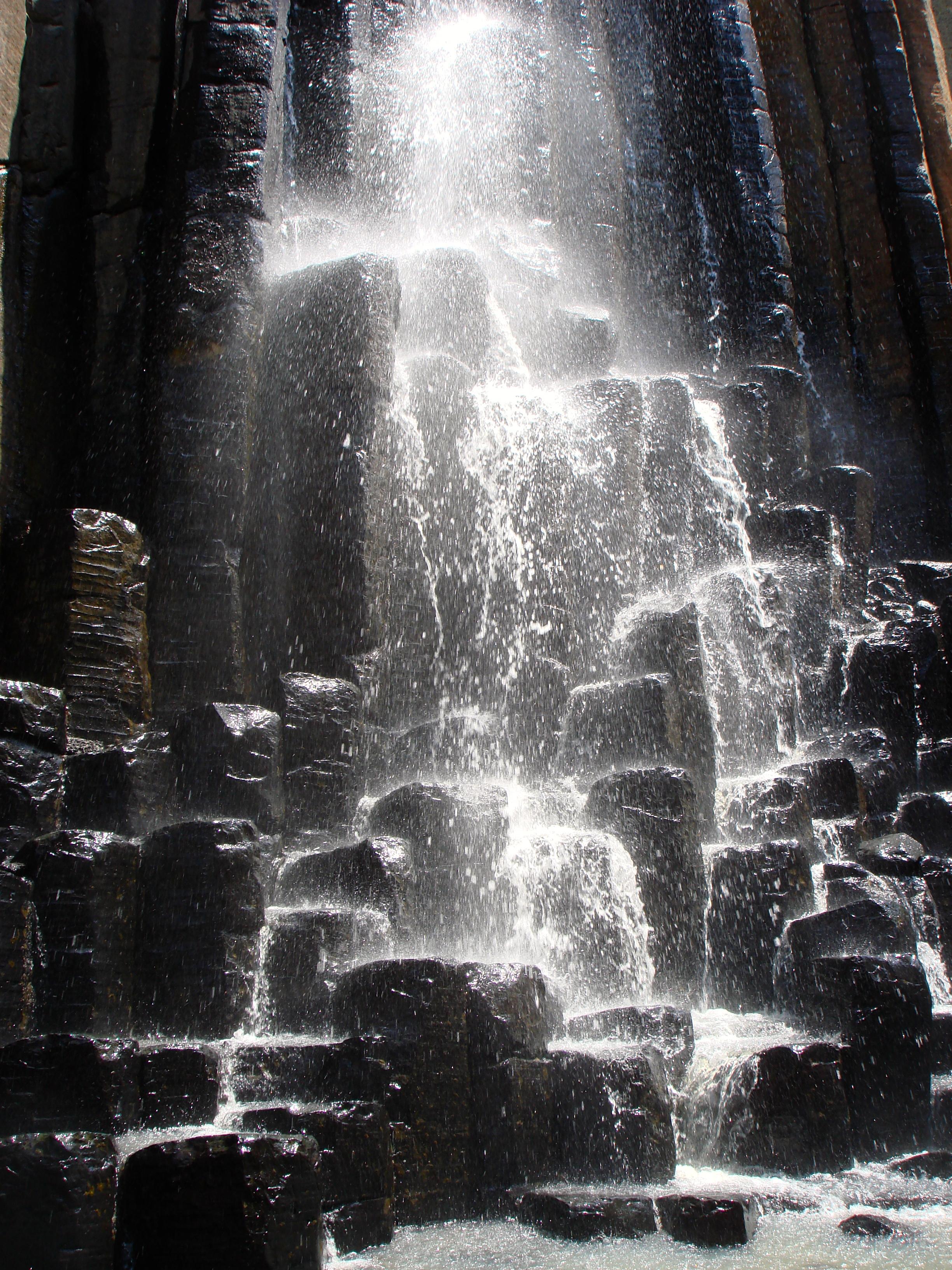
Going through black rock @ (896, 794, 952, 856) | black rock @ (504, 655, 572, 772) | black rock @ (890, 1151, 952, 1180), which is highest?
black rock @ (504, 655, 572, 772)

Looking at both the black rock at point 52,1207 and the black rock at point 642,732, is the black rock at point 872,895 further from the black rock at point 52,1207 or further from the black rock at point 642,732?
the black rock at point 52,1207

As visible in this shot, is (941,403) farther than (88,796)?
Yes

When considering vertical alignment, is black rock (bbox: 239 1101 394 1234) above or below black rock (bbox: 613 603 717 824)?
below

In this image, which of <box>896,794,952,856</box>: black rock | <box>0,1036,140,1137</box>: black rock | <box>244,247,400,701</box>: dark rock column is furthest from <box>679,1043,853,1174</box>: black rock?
<box>244,247,400,701</box>: dark rock column

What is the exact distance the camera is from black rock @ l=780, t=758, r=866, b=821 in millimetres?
9039

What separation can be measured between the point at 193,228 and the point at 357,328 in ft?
4.98

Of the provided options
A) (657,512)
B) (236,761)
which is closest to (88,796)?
(236,761)

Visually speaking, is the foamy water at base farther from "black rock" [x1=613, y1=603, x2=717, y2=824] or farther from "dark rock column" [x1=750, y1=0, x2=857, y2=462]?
"dark rock column" [x1=750, y1=0, x2=857, y2=462]

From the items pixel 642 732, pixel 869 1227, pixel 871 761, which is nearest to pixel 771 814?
pixel 642 732

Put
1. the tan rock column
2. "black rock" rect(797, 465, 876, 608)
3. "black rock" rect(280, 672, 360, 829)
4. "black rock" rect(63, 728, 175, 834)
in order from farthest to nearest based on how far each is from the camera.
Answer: the tan rock column < "black rock" rect(797, 465, 876, 608) < "black rock" rect(280, 672, 360, 829) < "black rock" rect(63, 728, 175, 834)

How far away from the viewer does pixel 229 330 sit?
9.25 metres

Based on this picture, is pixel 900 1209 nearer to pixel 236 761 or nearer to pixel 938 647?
pixel 236 761

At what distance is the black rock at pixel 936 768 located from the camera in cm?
1048

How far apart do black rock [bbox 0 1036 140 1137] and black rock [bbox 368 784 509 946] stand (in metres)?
2.33
